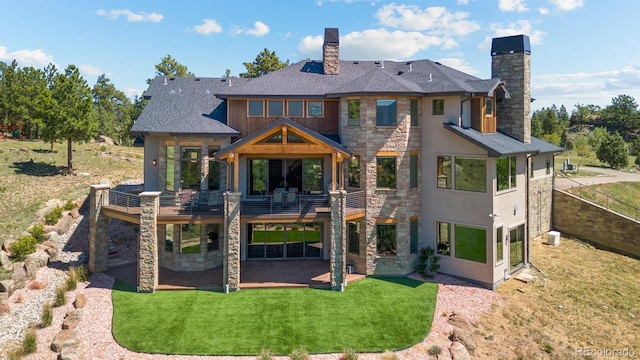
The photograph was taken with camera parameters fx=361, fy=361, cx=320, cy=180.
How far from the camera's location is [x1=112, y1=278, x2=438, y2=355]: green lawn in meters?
11.6

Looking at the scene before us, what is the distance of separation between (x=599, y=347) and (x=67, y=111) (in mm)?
35118

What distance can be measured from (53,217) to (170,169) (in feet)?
31.7

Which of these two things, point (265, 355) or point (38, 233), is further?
point (38, 233)

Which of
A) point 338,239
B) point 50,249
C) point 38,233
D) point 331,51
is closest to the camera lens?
point 338,239

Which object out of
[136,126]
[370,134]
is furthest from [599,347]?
[136,126]

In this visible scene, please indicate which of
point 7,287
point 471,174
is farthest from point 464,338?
point 7,287

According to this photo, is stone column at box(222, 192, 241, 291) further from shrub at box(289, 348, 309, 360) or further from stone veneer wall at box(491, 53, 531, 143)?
stone veneer wall at box(491, 53, 531, 143)

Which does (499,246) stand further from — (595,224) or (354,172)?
(595,224)

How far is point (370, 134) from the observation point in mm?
17281

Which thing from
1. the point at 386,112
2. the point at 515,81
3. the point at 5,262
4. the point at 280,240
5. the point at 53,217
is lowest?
the point at 5,262

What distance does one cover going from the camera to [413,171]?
17797mm

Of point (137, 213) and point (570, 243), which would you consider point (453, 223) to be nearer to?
point (570, 243)

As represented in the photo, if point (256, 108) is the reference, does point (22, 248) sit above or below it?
below

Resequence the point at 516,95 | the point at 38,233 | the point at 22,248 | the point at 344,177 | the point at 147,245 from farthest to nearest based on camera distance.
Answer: the point at 516,95 → the point at 38,233 → the point at 344,177 → the point at 22,248 → the point at 147,245
